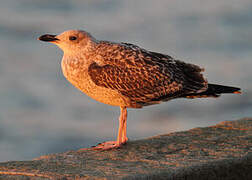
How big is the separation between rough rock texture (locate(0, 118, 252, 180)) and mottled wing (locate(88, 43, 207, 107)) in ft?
3.49

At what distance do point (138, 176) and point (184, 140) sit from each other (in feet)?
10.4

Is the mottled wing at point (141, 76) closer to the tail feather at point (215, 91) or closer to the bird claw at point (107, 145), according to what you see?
the tail feather at point (215, 91)

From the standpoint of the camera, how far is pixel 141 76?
9.64m

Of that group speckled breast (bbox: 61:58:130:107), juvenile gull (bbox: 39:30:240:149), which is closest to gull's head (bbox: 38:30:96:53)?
juvenile gull (bbox: 39:30:240:149)

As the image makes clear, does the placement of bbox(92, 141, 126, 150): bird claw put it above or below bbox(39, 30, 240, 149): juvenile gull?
below

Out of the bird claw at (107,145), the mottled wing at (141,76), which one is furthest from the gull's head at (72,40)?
the bird claw at (107,145)

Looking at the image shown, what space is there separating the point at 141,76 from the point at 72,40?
1.75 meters

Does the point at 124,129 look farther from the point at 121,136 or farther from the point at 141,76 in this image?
the point at 141,76

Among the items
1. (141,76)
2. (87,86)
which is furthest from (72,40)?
(141,76)

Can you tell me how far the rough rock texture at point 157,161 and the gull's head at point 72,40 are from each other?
7.61ft

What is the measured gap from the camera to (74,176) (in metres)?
7.01

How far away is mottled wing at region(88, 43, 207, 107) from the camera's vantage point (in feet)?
30.9

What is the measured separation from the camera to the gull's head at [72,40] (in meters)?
9.85

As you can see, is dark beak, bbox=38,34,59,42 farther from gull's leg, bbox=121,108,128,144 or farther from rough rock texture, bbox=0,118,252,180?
rough rock texture, bbox=0,118,252,180
